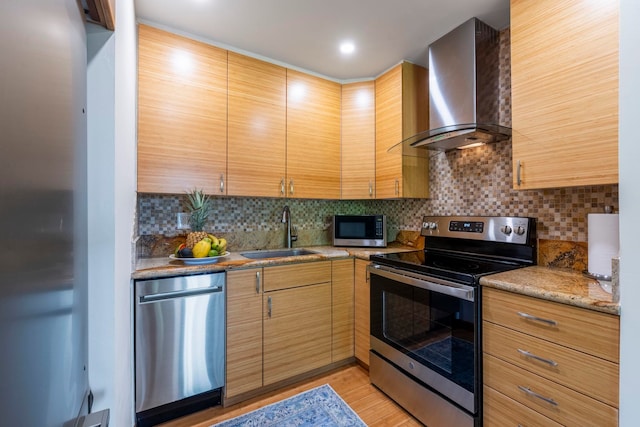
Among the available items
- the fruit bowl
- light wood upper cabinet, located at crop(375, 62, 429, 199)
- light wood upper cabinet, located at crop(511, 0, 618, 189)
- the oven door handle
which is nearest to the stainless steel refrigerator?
the fruit bowl

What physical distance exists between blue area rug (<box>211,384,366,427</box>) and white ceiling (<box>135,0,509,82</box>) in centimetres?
241

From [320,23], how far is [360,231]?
5.15ft

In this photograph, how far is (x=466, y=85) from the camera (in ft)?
5.96

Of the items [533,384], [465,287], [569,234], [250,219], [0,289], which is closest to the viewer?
[0,289]

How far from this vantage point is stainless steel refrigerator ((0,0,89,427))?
0.29 m

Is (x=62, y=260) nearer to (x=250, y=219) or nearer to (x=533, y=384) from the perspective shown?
(x=533, y=384)

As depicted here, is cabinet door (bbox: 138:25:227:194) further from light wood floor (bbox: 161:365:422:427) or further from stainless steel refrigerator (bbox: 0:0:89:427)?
light wood floor (bbox: 161:365:422:427)

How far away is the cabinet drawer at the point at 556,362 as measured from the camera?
989mm

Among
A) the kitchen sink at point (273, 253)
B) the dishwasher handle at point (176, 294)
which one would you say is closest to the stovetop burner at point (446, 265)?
the kitchen sink at point (273, 253)

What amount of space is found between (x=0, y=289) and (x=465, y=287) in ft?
5.03

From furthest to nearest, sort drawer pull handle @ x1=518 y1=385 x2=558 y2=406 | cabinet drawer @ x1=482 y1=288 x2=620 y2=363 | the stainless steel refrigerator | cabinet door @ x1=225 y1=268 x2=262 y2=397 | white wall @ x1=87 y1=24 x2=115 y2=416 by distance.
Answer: cabinet door @ x1=225 y1=268 x2=262 y2=397
drawer pull handle @ x1=518 y1=385 x2=558 y2=406
cabinet drawer @ x1=482 y1=288 x2=620 y2=363
white wall @ x1=87 y1=24 x2=115 y2=416
the stainless steel refrigerator

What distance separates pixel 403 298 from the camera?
1756 mm

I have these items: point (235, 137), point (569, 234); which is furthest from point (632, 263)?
point (235, 137)

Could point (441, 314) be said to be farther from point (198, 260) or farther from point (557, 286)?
point (198, 260)
